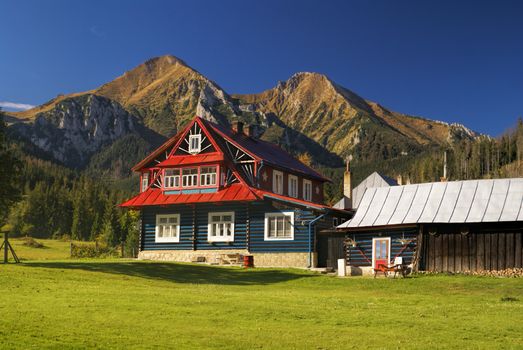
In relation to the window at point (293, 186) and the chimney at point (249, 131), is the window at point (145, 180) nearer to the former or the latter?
the chimney at point (249, 131)

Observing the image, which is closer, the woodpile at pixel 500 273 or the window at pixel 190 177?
the woodpile at pixel 500 273

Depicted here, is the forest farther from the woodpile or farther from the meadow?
the meadow

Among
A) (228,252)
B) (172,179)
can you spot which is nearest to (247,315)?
(228,252)

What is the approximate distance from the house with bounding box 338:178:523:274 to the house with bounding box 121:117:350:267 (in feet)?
16.7

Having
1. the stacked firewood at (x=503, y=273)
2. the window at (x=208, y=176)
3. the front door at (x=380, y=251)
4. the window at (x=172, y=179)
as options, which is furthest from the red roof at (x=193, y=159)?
the stacked firewood at (x=503, y=273)

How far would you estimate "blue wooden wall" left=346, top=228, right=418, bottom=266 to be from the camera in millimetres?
37344

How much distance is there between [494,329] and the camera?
1692 centimetres

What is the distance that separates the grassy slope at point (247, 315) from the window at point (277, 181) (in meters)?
24.0

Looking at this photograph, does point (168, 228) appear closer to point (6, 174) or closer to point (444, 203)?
point (6, 174)

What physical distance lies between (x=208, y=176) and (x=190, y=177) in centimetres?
172

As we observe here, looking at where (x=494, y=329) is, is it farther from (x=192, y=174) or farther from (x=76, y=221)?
(x=76, y=221)

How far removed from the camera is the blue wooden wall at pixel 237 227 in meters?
44.9

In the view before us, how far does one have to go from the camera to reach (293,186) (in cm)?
5809

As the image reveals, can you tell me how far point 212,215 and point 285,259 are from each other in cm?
753
